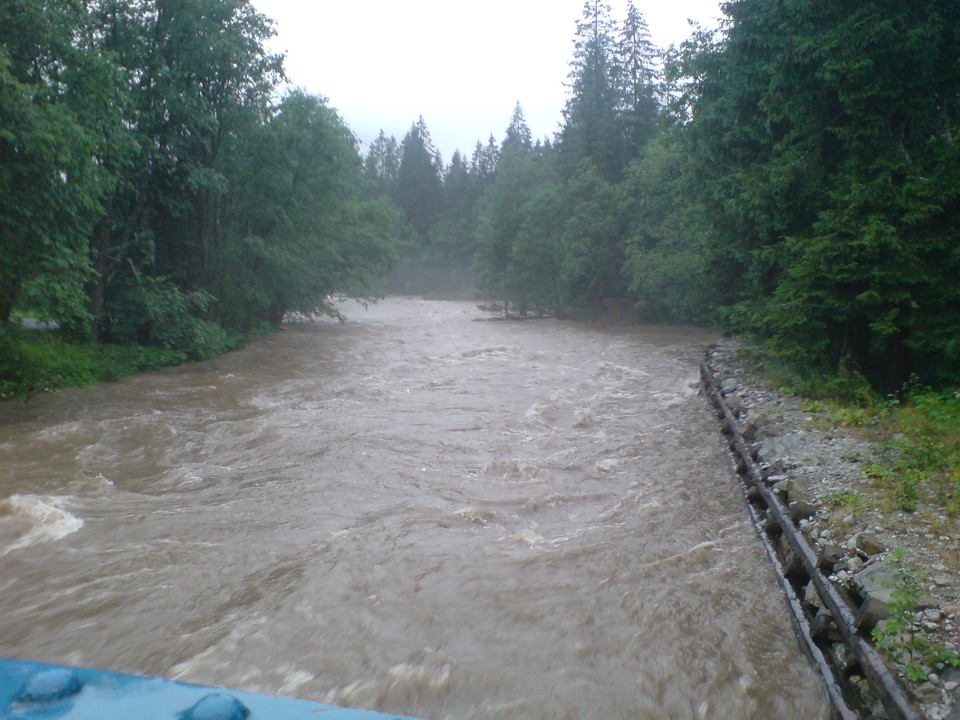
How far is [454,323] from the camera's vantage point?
3900 cm

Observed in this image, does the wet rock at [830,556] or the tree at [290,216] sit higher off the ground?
the tree at [290,216]

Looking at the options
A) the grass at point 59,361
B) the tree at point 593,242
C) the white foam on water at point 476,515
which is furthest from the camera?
the tree at point 593,242

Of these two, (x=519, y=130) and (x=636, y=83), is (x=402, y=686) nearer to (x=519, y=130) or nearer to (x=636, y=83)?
(x=636, y=83)

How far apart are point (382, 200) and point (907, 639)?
36503mm

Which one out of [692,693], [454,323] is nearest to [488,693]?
[692,693]

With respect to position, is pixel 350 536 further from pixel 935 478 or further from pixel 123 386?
pixel 123 386

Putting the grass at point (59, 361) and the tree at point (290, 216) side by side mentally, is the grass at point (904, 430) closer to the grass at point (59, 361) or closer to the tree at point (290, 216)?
the grass at point (59, 361)

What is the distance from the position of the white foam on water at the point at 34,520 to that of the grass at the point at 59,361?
274 inches

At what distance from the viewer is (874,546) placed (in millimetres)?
5875

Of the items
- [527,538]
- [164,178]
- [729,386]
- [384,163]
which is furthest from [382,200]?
[384,163]

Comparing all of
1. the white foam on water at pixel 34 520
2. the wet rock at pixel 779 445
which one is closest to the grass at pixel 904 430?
the wet rock at pixel 779 445

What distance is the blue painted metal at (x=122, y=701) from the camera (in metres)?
3.37

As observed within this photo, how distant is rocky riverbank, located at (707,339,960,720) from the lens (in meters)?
4.42

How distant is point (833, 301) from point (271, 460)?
30.1 feet
